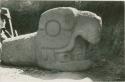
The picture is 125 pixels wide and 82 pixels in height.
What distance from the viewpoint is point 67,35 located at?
7074mm

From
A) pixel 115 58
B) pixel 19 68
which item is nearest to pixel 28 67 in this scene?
pixel 19 68

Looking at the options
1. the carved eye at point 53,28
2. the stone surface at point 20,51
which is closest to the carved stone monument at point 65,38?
the carved eye at point 53,28

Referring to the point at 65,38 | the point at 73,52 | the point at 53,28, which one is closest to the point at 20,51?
the point at 53,28

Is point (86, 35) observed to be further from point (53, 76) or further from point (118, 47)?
point (118, 47)

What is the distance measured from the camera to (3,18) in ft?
39.3

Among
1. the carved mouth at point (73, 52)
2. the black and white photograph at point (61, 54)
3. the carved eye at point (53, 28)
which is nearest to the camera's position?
the black and white photograph at point (61, 54)

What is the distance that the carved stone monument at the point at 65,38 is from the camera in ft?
22.8

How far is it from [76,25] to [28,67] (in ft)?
5.57

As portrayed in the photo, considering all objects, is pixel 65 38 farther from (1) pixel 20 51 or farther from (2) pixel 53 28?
(1) pixel 20 51

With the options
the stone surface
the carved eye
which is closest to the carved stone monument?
the carved eye

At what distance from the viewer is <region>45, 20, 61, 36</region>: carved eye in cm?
716

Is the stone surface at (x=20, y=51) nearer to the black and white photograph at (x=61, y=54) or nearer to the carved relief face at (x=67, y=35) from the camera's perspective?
the black and white photograph at (x=61, y=54)

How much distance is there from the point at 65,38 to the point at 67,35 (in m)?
0.09

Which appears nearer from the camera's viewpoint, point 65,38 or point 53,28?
point 65,38
